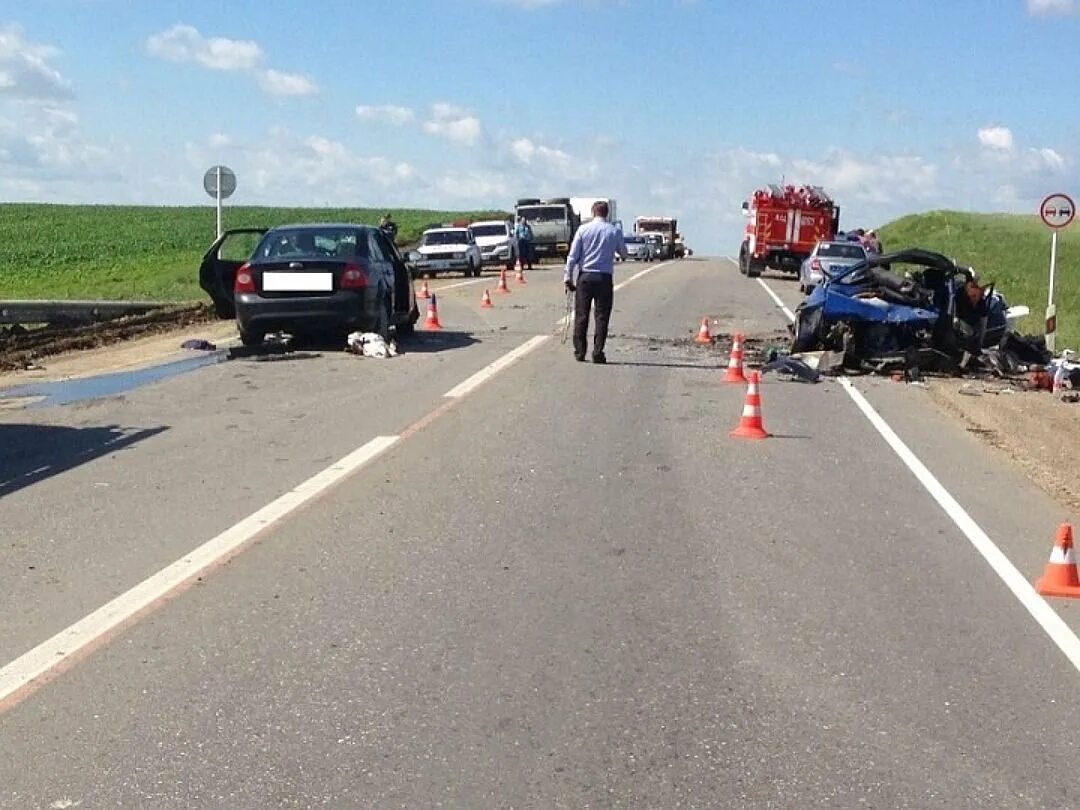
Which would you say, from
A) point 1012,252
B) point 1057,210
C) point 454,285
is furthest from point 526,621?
point 1012,252

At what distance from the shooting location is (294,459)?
34.5 ft

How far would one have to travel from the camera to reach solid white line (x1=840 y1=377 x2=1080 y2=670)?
6.36 m

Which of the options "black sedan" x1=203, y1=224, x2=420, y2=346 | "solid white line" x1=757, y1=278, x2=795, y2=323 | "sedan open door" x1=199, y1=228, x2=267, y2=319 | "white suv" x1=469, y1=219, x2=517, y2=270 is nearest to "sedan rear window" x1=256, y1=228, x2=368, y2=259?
"black sedan" x1=203, y1=224, x2=420, y2=346

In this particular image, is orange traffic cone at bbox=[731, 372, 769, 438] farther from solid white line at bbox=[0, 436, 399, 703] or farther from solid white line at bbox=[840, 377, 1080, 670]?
solid white line at bbox=[0, 436, 399, 703]

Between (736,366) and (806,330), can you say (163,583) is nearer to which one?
(736,366)

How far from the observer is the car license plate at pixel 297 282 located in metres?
17.3

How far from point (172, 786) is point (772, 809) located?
1.84 metres

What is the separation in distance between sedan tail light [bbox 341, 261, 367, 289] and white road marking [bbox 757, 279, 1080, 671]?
6.73 m

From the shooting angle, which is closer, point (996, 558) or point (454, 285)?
point (996, 558)

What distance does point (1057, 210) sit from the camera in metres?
22.0

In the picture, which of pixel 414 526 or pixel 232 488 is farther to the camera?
pixel 232 488

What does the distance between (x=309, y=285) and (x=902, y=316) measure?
7.05m

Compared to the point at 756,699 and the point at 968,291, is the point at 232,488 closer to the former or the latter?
the point at 756,699

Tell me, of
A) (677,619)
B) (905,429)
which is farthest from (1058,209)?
(677,619)
